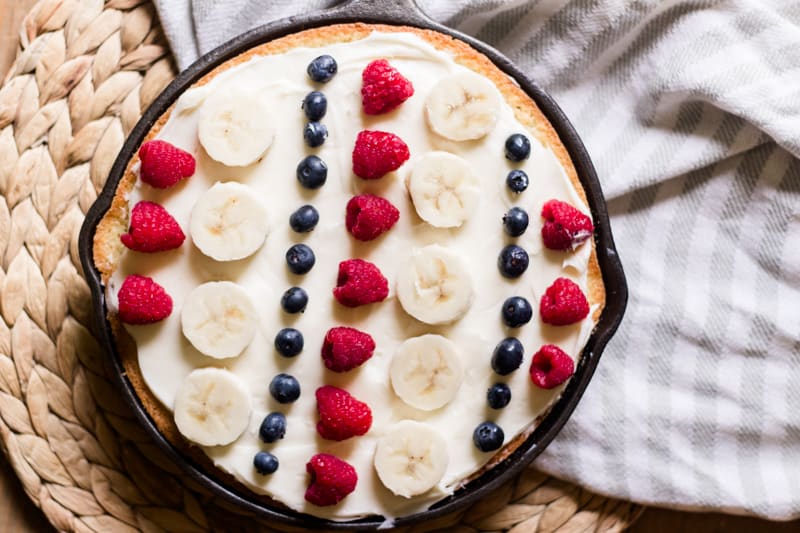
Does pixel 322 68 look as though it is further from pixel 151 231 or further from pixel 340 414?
pixel 340 414

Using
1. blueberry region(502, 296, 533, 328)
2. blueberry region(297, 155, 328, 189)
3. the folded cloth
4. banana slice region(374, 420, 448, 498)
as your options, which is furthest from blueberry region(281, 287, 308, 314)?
the folded cloth

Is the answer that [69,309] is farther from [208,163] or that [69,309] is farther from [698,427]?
[698,427]

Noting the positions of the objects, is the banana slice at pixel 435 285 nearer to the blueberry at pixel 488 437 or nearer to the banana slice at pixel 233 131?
the blueberry at pixel 488 437

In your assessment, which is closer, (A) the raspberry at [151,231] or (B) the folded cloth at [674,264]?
(A) the raspberry at [151,231]

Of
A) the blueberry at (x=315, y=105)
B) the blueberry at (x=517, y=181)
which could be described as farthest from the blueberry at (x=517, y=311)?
the blueberry at (x=315, y=105)

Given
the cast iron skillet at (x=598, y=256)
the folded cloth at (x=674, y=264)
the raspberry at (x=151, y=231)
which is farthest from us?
the folded cloth at (x=674, y=264)

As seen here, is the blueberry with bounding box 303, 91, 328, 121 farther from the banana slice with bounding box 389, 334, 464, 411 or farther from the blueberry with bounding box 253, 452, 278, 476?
the blueberry with bounding box 253, 452, 278, 476
